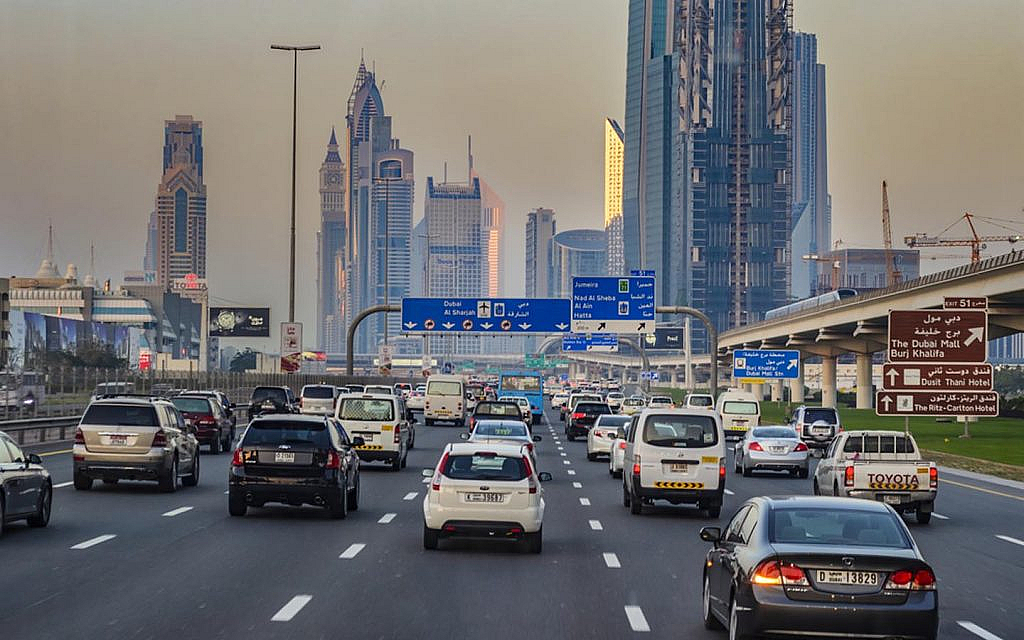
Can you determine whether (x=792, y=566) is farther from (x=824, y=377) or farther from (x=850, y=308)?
(x=824, y=377)

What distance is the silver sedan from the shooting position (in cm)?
3838

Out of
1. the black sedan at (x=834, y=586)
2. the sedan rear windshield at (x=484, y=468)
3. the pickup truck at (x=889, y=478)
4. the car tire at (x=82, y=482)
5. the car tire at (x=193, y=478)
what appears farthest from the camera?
the car tire at (x=193, y=478)

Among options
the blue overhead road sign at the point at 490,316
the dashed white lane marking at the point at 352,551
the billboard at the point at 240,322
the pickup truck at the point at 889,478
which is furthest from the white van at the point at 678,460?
the billboard at the point at 240,322

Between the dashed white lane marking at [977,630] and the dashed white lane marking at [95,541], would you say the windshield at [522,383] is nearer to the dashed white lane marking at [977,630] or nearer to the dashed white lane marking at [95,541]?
the dashed white lane marking at [95,541]

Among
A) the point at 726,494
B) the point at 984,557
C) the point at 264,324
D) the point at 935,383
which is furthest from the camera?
the point at 264,324

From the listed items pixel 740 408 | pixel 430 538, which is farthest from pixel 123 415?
pixel 740 408

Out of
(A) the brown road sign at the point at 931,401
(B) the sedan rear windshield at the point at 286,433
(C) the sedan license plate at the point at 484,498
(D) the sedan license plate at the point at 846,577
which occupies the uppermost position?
(A) the brown road sign at the point at 931,401

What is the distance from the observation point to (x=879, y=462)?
86.4 ft

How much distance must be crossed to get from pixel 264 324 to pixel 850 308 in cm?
4604

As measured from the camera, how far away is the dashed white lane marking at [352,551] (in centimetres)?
1861

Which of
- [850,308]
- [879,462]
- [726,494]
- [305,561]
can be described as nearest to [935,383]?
[726,494]

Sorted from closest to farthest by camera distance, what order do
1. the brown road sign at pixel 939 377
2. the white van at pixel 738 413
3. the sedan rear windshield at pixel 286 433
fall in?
the sedan rear windshield at pixel 286 433 < the brown road sign at pixel 939 377 < the white van at pixel 738 413

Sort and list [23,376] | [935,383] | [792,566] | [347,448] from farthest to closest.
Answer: [23,376], [935,383], [347,448], [792,566]

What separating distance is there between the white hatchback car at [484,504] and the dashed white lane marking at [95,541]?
427 cm
